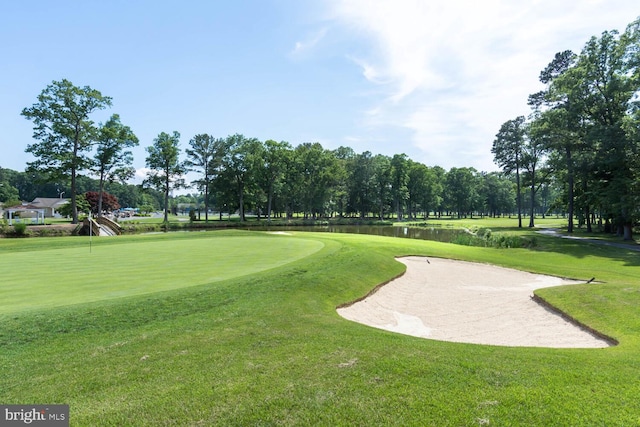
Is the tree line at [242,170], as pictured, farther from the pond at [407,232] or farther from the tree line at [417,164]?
the pond at [407,232]

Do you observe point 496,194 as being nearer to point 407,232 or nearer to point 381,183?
point 381,183

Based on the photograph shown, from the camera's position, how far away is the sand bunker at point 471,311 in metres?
8.17

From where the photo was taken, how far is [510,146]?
5588cm

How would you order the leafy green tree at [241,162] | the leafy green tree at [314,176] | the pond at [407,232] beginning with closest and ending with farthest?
1. the pond at [407,232]
2. the leafy green tree at [241,162]
3. the leafy green tree at [314,176]

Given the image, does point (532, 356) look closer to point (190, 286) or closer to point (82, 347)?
point (82, 347)

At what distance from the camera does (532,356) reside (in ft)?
17.1

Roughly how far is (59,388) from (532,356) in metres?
6.68

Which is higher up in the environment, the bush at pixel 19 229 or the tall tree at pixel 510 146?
the tall tree at pixel 510 146

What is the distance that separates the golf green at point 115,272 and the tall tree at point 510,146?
5187 centimetres

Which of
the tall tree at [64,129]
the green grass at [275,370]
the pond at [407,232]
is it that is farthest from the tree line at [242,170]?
the green grass at [275,370]

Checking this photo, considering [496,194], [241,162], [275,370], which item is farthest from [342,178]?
[275,370]

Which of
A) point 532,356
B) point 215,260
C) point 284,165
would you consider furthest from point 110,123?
point 532,356

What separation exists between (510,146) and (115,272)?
60.8 metres

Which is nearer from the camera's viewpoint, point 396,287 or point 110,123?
point 396,287
